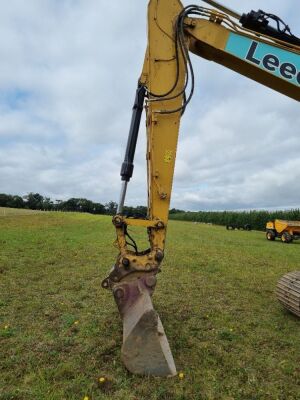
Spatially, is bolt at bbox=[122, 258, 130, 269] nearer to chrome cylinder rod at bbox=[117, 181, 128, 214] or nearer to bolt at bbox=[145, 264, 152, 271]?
bolt at bbox=[145, 264, 152, 271]

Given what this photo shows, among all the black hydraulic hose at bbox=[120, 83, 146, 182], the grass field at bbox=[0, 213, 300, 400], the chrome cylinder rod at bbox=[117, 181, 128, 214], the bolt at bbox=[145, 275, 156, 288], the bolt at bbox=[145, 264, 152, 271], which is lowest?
the grass field at bbox=[0, 213, 300, 400]

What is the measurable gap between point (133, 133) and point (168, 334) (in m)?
2.54

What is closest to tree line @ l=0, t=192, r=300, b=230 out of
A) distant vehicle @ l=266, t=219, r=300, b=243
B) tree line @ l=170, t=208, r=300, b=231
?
tree line @ l=170, t=208, r=300, b=231

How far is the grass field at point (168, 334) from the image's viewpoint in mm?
3348

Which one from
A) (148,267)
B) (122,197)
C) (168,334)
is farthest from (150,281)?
(168,334)

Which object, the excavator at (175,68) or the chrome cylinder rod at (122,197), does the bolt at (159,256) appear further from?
the chrome cylinder rod at (122,197)

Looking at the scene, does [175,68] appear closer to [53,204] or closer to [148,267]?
[148,267]

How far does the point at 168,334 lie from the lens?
472 centimetres

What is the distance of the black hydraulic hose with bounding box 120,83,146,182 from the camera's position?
14.3 feet

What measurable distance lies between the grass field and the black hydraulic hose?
6.46 ft

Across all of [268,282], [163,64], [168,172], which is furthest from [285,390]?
[268,282]

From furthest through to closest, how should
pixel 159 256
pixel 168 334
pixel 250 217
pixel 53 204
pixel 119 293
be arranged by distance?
pixel 53 204
pixel 250 217
pixel 168 334
pixel 159 256
pixel 119 293

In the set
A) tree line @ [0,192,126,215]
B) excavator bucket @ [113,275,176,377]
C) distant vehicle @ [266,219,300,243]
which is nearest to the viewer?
excavator bucket @ [113,275,176,377]

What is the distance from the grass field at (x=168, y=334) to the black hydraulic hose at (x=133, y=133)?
1.97m
